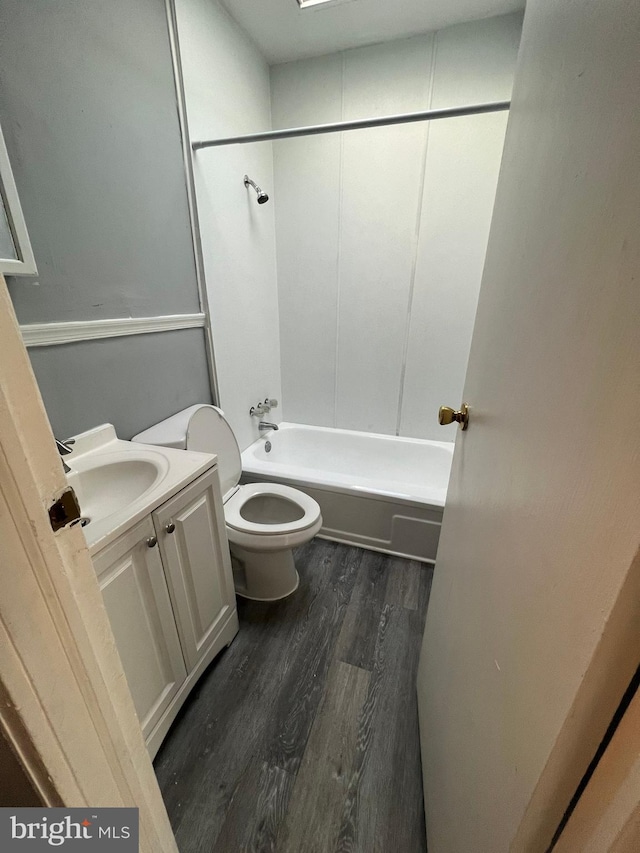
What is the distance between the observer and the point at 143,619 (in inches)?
35.5

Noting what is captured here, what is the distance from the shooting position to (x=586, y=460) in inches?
12.1

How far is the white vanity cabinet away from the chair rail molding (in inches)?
23.6

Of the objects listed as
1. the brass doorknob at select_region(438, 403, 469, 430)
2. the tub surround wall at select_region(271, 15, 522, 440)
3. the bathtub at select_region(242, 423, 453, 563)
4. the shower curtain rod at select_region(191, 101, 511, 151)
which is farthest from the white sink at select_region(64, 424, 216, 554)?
the tub surround wall at select_region(271, 15, 522, 440)

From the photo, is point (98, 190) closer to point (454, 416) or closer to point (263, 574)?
point (454, 416)

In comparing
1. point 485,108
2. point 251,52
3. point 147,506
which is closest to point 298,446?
point 147,506

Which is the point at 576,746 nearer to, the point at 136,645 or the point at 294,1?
the point at 136,645

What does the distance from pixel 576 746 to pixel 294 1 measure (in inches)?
96.9

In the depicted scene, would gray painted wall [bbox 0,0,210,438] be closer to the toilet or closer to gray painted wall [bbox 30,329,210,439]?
gray painted wall [bbox 30,329,210,439]

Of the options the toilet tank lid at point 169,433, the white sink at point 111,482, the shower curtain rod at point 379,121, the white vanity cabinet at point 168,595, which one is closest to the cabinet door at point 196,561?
the white vanity cabinet at point 168,595

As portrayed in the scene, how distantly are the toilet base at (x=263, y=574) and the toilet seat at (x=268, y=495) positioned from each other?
0.13m

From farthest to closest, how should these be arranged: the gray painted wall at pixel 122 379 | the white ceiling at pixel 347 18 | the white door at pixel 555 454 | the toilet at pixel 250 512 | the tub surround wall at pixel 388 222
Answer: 1. the tub surround wall at pixel 388 222
2. the white ceiling at pixel 347 18
3. the toilet at pixel 250 512
4. the gray painted wall at pixel 122 379
5. the white door at pixel 555 454

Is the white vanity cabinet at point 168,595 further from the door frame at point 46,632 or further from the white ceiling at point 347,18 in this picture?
the white ceiling at point 347,18

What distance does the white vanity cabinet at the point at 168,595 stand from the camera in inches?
32.8

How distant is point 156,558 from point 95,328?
2.56ft
